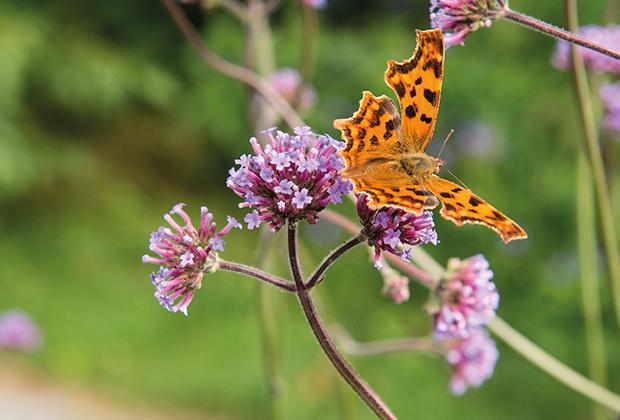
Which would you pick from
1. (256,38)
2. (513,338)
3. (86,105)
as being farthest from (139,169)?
(513,338)

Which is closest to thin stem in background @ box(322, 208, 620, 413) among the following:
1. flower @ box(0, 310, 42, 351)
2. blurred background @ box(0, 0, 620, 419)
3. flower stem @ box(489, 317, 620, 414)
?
flower stem @ box(489, 317, 620, 414)

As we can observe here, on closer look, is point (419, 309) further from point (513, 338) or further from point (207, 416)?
point (513, 338)

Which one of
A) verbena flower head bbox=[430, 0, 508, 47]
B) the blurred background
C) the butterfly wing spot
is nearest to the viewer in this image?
the butterfly wing spot

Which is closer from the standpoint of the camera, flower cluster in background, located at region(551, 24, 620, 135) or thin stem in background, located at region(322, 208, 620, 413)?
thin stem in background, located at region(322, 208, 620, 413)

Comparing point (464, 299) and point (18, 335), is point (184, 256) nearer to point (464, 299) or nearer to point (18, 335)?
point (464, 299)

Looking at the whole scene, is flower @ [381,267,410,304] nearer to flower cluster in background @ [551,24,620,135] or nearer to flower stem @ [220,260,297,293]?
flower stem @ [220,260,297,293]
